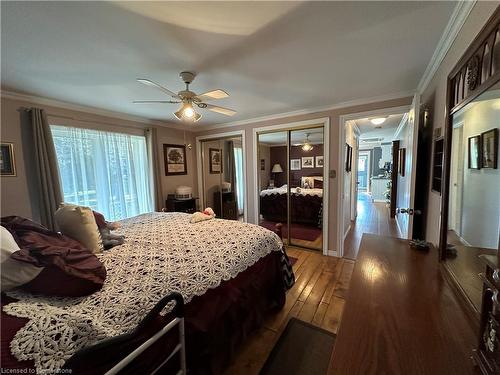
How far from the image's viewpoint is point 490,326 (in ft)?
2.01

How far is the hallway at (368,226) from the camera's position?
11.8 feet

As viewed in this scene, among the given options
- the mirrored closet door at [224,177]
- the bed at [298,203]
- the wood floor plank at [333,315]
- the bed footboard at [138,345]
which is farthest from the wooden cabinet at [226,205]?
the bed footboard at [138,345]

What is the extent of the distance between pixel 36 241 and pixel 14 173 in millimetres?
1974

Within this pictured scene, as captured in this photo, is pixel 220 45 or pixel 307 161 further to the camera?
pixel 307 161

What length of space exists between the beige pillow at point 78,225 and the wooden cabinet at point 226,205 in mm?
3027

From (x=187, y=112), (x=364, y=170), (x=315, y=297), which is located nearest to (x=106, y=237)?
(x=187, y=112)

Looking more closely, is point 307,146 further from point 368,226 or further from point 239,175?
point 368,226

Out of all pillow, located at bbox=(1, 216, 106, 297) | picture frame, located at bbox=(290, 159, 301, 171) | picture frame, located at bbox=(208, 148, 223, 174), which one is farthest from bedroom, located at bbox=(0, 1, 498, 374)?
picture frame, located at bbox=(208, 148, 223, 174)

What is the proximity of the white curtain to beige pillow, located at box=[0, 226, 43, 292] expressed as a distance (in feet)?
10.8

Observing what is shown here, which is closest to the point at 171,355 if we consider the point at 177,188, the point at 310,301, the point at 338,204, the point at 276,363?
the point at 276,363

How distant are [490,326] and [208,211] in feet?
7.80

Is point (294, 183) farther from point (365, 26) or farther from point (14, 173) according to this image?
point (14, 173)

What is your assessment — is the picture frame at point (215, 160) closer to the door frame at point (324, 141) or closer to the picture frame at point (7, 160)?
the door frame at point (324, 141)

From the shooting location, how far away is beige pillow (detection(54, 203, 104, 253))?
147 cm
